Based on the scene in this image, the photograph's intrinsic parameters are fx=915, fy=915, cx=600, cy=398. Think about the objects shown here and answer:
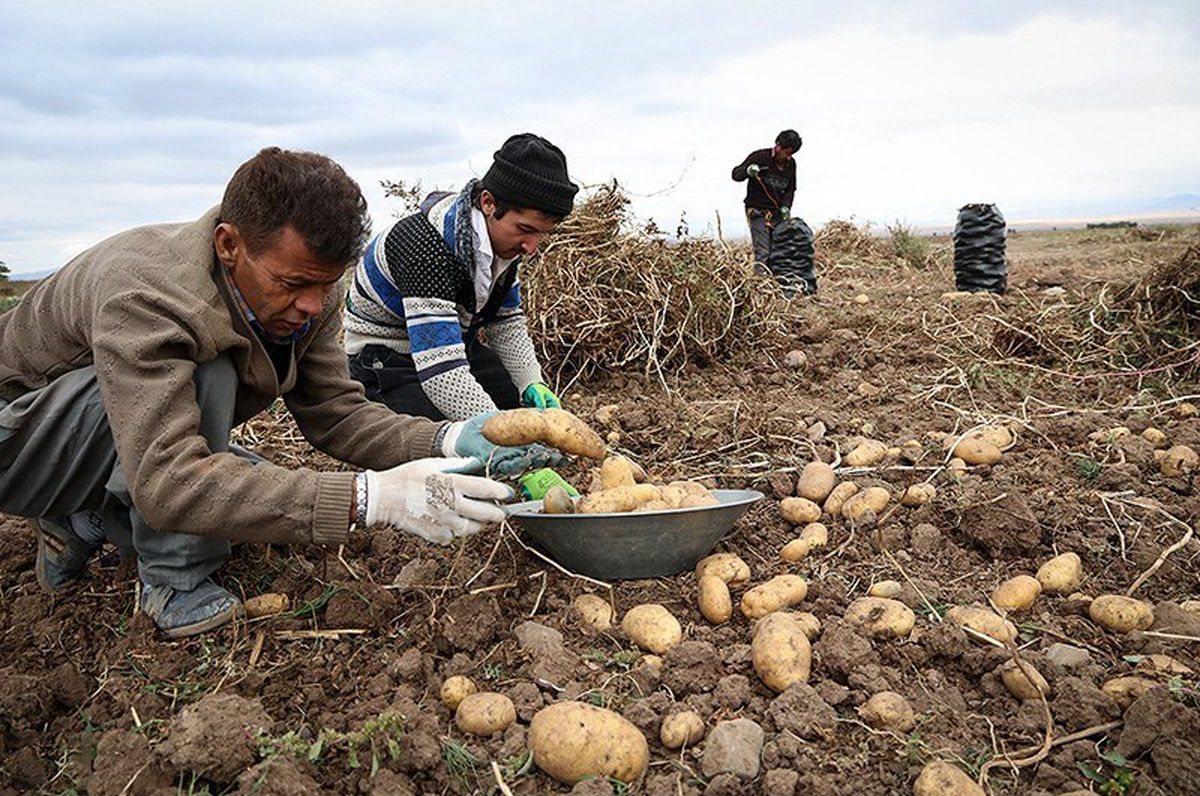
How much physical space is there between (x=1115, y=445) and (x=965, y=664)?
1.36 metres

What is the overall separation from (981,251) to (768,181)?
1.72m

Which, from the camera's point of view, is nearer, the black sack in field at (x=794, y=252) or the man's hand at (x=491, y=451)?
the man's hand at (x=491, y=451)

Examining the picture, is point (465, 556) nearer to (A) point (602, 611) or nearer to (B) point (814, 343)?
(A) point (602, 611)

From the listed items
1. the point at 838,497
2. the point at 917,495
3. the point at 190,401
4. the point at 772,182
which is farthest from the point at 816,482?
the point at 772,182

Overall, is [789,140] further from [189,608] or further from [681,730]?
[681,730]

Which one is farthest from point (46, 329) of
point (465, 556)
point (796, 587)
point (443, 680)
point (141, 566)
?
point (796, 587)

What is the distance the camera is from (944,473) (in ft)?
8.48

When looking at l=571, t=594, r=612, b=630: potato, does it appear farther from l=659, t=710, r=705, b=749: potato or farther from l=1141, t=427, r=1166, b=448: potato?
l=1141, t=427, r=1166, b=448: potato

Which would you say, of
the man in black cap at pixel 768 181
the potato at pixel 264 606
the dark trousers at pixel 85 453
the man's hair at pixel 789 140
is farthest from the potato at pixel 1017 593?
the man's hair at pixel 789 140

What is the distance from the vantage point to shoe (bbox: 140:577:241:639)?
6.37ft

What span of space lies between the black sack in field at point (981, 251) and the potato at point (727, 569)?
203 inches

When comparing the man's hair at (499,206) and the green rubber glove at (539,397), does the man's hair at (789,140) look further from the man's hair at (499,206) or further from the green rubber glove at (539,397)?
the man's hair at (499,206)

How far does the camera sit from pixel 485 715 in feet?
5.17

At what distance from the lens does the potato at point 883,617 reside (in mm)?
1795
